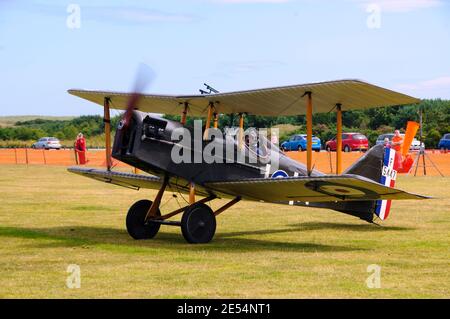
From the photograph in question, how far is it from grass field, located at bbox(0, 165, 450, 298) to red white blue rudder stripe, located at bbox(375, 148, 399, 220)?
317mm

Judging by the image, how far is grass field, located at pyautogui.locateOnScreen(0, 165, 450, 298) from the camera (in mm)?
8398

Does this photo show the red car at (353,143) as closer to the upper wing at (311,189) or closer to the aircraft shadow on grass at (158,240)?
the aircraft shadow on grass at (158,240)

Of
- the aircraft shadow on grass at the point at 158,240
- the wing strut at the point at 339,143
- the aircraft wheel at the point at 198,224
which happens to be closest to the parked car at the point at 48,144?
the aircraft shadow on grass at the point at 158,240

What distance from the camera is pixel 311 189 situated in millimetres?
11898

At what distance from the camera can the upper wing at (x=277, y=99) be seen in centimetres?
1166

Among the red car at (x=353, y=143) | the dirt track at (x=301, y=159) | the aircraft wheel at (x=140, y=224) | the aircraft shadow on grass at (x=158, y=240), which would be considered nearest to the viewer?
the aircraft shadow on grass at (x=158, y=240)

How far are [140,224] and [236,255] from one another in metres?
2.52

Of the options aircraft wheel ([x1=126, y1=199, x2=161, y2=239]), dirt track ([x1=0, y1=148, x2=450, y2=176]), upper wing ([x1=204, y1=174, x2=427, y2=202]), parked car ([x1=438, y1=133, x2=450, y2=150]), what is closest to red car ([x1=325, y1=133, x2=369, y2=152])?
parked car ([x1=438, y1=133, x2=450, y2=150])

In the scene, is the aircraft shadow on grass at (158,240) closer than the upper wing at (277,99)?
No

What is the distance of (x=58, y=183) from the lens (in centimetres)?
2725

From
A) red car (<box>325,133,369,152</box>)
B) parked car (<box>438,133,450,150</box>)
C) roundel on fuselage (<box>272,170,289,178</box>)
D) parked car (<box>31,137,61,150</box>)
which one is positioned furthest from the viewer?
parked car (<box>31,137,61,150</box>)

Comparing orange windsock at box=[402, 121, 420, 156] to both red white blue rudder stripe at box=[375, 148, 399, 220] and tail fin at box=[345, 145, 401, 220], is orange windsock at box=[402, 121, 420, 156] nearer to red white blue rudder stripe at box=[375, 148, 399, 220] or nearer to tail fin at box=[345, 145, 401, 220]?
red white blue rudder stripe at box=[375, 148, 399, 220]

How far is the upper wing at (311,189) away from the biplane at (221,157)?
1 centimetres
